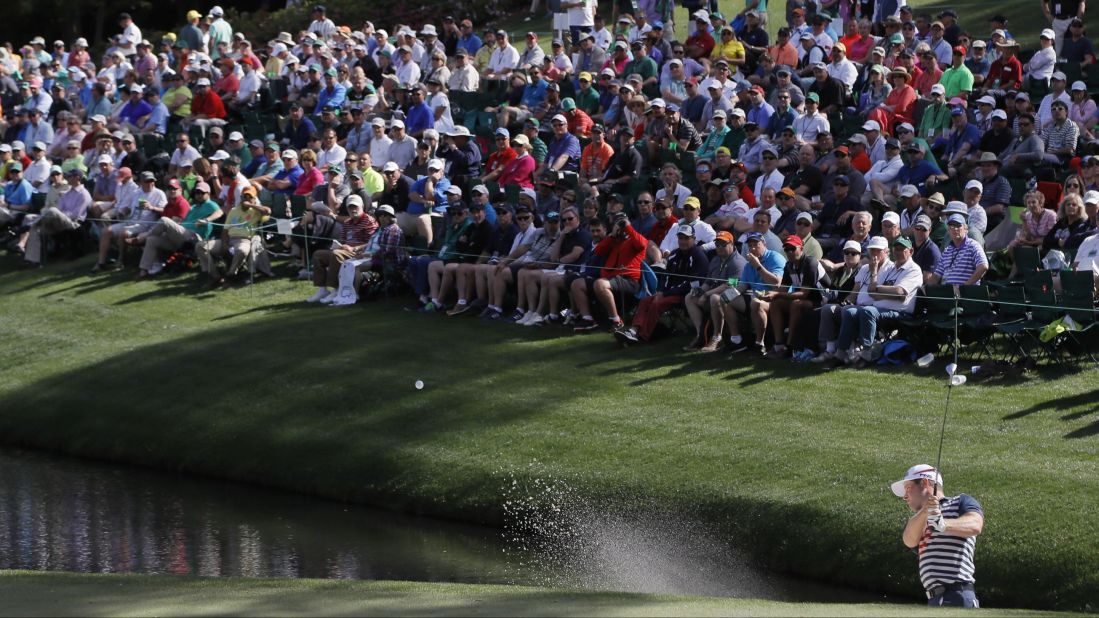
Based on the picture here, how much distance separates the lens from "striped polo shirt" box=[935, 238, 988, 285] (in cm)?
1814

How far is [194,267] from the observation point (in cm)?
2708

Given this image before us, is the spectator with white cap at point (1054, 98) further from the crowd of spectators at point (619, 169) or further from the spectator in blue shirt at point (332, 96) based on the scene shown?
the spectator in blue shirt at point (332, 96)

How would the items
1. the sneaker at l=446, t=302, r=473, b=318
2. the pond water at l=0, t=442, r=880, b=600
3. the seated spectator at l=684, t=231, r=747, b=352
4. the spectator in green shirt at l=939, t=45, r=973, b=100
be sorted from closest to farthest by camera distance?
1. the pond water at l=0, t=442, r=880, b=600
2. the seated spectator at l=684, t=231, r=747, b=352
3. the sneaker at l=446, t=302, r=473, b=318
4. the spectator in green shirt at l=939, t=45, r=973, b=100

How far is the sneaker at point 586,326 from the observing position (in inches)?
828

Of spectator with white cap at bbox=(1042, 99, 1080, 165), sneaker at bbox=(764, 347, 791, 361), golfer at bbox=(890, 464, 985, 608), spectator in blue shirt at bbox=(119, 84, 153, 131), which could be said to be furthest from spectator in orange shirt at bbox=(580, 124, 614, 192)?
golfer at bbox=(890, 464, 985, 608)

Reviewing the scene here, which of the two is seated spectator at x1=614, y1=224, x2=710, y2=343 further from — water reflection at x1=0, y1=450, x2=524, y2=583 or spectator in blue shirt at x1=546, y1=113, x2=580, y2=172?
spectator in blue shirt at x1=546, y1=113, x2=580, y2=172

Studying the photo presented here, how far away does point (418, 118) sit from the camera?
91.0ft

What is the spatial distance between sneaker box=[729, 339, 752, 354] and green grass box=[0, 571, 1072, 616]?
6470mm

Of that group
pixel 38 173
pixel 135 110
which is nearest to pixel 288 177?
pixel 38 173

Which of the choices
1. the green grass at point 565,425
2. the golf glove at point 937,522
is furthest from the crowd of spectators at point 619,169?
the golf glove at point 937,522

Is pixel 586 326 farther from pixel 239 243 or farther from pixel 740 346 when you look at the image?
pixel 239 243

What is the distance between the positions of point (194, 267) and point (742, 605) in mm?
17191

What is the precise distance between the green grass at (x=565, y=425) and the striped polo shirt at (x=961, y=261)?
129 cm

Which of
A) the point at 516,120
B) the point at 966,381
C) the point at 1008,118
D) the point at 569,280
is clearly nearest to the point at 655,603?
the point at 966,381
